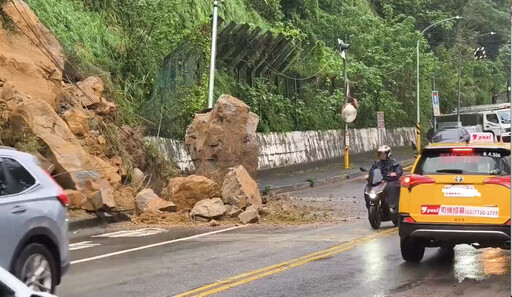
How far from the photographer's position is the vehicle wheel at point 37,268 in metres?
7.66

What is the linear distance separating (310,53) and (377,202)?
85.1 ft

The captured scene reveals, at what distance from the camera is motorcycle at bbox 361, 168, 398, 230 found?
50.4ft

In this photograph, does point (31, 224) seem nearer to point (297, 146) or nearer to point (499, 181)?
point (499, 181)

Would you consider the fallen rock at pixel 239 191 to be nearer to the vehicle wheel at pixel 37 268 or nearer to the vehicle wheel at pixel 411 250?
the vehicle wheel at pixel 411 250

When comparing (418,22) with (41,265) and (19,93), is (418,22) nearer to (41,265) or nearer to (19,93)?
(19,93)

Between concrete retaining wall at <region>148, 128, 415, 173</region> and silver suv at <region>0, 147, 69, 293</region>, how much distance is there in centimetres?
1683

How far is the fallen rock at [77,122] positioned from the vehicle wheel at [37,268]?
11136mm

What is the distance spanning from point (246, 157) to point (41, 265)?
46.5 feet

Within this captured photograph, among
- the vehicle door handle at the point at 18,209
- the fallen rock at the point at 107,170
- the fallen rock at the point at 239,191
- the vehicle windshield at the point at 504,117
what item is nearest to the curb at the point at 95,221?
the fallen rock at the point at 107,170

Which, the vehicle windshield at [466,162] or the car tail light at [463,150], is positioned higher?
the car tail light at [463,150]

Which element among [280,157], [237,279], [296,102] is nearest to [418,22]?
[296,102]

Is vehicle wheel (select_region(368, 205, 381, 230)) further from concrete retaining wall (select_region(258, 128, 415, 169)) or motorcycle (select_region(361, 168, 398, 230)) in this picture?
concrete retaining wall (select_region(258, 128, 415, 169))

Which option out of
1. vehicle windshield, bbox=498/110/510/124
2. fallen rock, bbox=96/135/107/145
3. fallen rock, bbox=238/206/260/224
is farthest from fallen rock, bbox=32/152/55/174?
vehicle windshield, bbox=498/110/510/124

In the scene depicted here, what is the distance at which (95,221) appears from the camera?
17250mm
